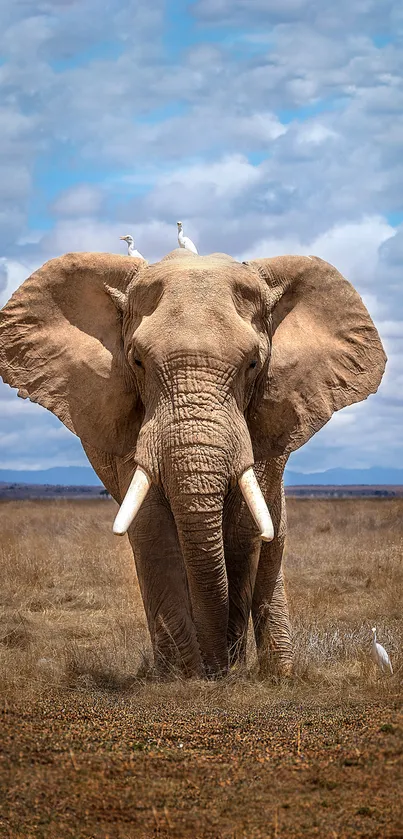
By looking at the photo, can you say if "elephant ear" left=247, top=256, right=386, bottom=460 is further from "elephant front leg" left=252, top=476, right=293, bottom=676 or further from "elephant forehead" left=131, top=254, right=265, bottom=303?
"elephant front leg" left=252, top=476, right=293, bottom=676

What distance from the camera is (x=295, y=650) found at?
32.7ft

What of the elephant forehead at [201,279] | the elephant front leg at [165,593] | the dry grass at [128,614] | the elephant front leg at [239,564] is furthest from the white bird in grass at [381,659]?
the elephant forehead at [201,279]

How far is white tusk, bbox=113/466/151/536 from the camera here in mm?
7204

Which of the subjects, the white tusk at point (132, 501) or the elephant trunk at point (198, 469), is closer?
the white tusk at point (132, 501)

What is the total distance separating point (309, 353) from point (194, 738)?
3238 mm

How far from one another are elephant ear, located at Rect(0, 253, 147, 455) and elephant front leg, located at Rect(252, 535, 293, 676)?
1.99m

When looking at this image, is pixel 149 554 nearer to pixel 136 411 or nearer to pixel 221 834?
pixel 136 411

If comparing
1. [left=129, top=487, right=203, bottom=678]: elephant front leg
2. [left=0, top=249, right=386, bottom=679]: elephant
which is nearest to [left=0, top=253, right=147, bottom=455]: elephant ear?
[left=0, top=249, right=386, bottom=679]: elephant

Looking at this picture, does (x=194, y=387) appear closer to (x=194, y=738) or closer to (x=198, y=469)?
(x=198, y=469)

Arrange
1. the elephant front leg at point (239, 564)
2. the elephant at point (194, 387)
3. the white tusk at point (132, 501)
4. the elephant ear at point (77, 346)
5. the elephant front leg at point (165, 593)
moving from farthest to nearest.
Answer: the elephant ear at point (77, 346)
the elephant front leg at point (239, 564)
the elephant front leg at point (165, 593)
the elephant at point (194, 387)
the white tusk at point (132, 501)

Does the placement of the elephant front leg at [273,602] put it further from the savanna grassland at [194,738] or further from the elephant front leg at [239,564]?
the elephant front leg at [239,564]

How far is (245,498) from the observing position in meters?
7.58

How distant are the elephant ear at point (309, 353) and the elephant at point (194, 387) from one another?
0.01 meters

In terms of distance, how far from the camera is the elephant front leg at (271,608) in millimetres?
9867
